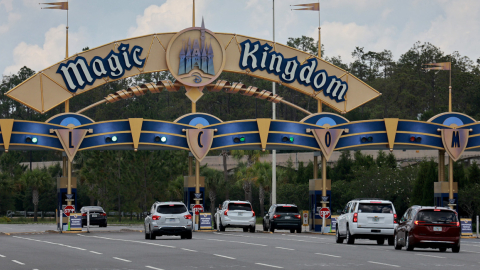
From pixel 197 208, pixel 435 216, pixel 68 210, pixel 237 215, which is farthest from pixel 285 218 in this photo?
pixel 435 216

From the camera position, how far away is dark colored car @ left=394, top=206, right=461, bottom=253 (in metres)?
24.9

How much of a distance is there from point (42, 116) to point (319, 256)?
9113 cm

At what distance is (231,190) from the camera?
78.1 metres

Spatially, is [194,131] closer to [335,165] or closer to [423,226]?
[423,226]

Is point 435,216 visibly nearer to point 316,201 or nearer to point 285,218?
point 285,218

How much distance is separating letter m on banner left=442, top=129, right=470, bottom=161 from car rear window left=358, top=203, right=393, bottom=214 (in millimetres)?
15502

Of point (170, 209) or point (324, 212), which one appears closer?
point (170, 209)

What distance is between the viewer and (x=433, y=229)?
24.9 metres

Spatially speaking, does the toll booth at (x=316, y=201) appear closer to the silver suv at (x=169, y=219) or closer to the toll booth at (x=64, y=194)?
the toll booth at (x=64, y=194)

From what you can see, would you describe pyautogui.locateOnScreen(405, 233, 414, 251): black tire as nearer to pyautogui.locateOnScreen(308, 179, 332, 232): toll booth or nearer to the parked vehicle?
the parked vehicle

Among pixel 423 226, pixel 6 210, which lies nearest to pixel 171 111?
pixel 6 210

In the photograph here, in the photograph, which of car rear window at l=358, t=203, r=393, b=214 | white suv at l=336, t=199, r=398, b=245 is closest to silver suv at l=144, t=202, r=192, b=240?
white suv at l=336, t=199, r=398, b=245

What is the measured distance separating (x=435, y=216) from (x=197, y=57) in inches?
827

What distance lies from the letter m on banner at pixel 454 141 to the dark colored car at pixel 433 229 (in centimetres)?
1866
